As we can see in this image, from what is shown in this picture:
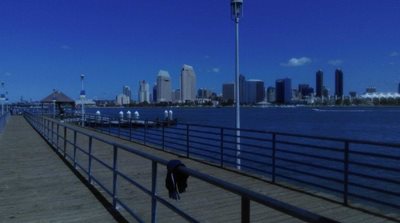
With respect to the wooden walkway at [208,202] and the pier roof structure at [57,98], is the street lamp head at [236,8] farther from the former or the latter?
the pier roof structure at [57,98]

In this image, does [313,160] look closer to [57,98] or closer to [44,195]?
[44,195]

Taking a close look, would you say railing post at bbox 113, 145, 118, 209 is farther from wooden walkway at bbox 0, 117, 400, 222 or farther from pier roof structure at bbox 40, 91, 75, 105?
→ pier roof structure at bbox 40, 91, 75, 105

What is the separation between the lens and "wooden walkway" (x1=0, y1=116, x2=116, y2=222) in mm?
7359

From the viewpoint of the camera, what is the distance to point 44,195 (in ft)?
29.8

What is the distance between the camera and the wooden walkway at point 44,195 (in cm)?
736

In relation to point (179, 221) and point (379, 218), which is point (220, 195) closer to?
point (179, 221)

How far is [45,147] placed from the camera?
18766mm

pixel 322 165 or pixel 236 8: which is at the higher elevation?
pixel 236 8

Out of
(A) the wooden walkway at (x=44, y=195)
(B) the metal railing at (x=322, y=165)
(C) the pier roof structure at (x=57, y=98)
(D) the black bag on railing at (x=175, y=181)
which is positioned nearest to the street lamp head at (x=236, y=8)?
(B) the metal railing at (x=322, y=165)

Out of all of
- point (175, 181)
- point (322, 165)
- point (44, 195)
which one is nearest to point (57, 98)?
point (322, 165)

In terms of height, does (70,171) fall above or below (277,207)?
below

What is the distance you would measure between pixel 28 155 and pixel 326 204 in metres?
11.3

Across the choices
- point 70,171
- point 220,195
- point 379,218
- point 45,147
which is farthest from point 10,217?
point 45,147

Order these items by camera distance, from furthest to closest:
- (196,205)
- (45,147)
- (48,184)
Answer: (45,147)
(48,184)
(196,205)
